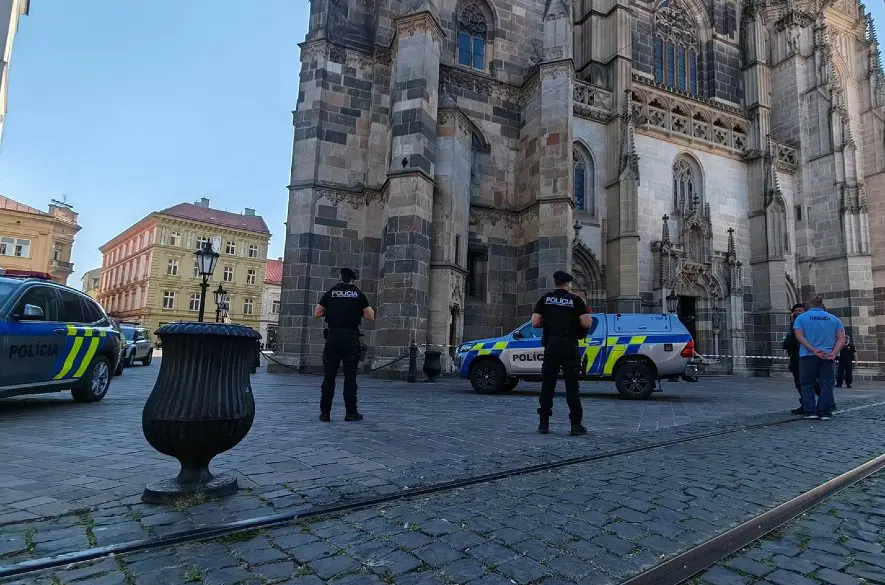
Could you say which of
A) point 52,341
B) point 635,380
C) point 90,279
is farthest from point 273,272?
point 52,341

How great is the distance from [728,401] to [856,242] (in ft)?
63.7

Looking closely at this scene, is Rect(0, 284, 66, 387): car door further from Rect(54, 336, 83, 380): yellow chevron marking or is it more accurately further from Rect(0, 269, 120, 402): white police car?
Rect(54, 336, 83, 380): yellow chevron marking

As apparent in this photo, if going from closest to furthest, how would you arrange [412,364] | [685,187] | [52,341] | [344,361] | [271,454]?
[271,454] → [344,361] → [52,341] → [412,364] → [685,187]

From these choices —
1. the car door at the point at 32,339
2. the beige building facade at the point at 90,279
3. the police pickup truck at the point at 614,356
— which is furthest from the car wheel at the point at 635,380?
the beige building facade at the point at 90,279

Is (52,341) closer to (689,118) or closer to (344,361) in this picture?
(344,361)

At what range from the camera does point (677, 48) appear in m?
24.2

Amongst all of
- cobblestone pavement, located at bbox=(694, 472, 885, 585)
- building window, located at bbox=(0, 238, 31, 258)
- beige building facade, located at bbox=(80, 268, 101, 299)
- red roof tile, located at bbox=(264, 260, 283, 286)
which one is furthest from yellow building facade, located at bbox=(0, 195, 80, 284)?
cobblestone pavement, located at bbox=(694, 472, 885, 585)

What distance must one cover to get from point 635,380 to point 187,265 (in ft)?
171

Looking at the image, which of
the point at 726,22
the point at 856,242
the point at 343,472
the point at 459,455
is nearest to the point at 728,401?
the point at 459,455

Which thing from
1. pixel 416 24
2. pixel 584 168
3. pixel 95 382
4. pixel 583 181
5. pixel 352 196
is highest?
pixel 416 24

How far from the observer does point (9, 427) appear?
16.6 ft

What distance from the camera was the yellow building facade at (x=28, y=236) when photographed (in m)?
43.8

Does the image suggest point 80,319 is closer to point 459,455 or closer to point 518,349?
point 459,455

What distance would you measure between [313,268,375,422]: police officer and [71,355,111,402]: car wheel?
12.7 ft
